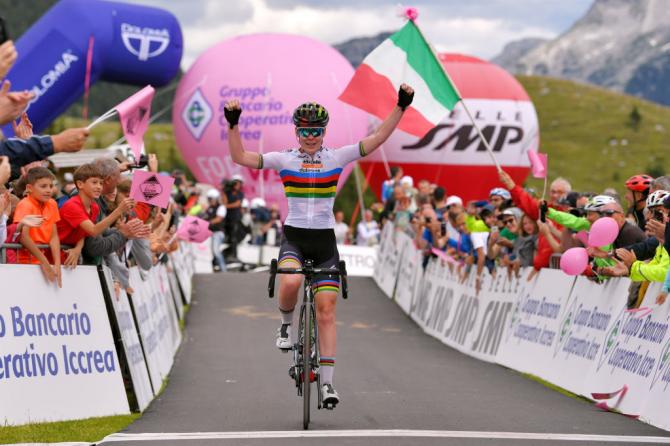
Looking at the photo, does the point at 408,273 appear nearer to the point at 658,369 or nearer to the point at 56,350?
the point at 658,369

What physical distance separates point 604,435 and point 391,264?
59.7 ft

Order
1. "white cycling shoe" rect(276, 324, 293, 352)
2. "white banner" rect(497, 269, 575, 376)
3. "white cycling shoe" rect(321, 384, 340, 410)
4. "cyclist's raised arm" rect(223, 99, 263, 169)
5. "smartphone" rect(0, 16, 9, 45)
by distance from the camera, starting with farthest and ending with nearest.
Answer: "white banner" rect(497, 269, 575, 376) < "white cycling shoe" rect(276, 324, 293, 352) < "cyclist's raised arm" rect(223, 99, 263, 169) < "white cycling shoe" rect(321, 384, 340, 410) < "smartphone" rect(0, 16, 9, 45)

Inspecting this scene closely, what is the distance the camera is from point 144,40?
32.8 m

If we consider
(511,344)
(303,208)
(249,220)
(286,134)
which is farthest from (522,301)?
(286,134)

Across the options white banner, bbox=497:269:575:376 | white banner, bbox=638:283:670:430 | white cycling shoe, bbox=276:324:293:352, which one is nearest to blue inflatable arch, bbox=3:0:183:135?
white banner, bbox=497:269:575:376

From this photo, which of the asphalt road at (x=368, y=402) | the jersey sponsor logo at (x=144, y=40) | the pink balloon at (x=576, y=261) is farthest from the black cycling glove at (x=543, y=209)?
the jersey sponsor logo at (x=144, y=40)

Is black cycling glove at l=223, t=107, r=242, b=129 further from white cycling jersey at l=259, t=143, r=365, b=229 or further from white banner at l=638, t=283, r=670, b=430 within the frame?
white banner at l=638, t=283, r=670, b=430

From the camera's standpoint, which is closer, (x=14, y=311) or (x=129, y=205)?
(x=14, y=311)

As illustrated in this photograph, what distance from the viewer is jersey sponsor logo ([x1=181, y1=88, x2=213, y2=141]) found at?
132 feet

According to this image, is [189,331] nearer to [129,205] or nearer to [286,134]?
[129,205]

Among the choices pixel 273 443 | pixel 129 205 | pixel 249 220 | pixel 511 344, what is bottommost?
pixel 249 220

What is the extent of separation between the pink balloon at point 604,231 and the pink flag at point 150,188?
4.08 metres

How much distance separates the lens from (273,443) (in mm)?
8898

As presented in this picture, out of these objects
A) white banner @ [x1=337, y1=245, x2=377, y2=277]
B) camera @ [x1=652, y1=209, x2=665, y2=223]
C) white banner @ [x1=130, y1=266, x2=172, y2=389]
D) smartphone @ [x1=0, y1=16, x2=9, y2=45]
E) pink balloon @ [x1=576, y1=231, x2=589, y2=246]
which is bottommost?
white banner @ [x1=337, y1=245, x2=377, y2=277]
